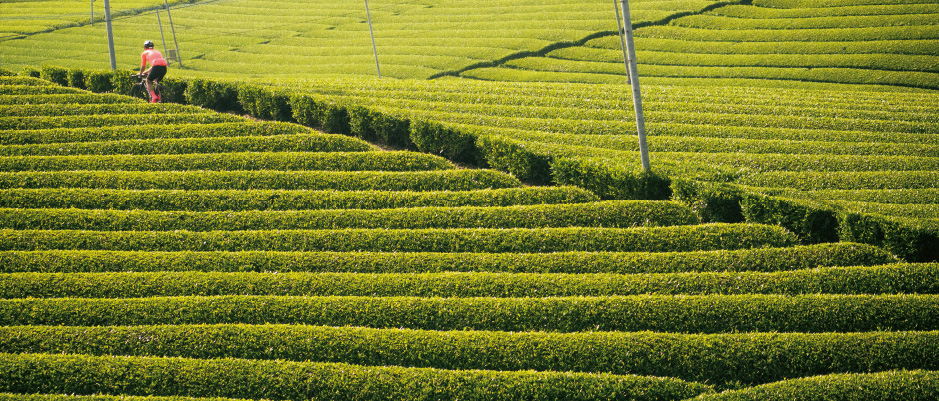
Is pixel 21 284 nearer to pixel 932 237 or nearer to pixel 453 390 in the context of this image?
pixel 453 390

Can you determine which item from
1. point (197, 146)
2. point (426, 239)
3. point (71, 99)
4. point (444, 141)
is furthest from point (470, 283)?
point (71, 99)

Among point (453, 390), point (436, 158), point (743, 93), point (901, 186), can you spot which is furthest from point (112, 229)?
point (743, 93)

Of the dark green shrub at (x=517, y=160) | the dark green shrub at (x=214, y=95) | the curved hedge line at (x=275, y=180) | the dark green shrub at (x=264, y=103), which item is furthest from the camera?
the dark green shrub at (x=214, y=95)

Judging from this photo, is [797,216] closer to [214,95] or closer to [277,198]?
[277,198]

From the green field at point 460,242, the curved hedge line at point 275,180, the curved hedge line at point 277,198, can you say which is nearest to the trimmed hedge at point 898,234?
the green field at point 460,242

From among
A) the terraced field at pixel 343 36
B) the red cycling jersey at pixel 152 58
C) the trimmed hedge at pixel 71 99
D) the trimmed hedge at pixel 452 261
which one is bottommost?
the trimmed hedge at pixel 452 261

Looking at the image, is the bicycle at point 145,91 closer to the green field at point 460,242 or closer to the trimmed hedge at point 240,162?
the green field at point 460,242
